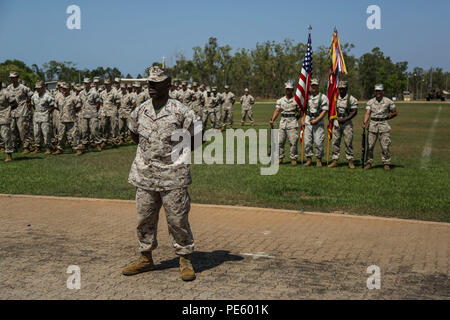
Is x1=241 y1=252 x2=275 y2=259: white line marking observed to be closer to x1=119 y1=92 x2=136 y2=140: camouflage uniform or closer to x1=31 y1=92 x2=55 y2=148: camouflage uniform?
x1=31 y1=92 x2=55 y2=148: camouflage uniform

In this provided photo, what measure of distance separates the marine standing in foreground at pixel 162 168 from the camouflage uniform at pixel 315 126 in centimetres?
821

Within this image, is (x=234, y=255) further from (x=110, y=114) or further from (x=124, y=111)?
(x=124, y=111)

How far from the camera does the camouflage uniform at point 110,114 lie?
19531 mm

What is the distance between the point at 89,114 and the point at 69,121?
125 cm

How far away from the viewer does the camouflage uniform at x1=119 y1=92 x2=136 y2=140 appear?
20.7 meters

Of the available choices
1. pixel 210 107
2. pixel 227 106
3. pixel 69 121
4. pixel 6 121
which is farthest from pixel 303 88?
pixel 227 106

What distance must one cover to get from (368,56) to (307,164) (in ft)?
343

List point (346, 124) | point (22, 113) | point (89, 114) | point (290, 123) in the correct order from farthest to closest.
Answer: point (89, 114) < point (22, 113) < point (290, 123) < point (346, 124)

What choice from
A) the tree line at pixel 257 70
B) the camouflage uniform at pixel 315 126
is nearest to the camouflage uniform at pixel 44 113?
the camouflage uniform at pixel 315 126

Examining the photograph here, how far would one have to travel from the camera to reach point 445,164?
45.1 ft

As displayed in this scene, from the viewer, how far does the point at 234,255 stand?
6152mm

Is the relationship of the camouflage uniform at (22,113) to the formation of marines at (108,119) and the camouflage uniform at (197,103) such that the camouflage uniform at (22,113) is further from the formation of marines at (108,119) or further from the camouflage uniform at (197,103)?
the camouflage uniform at (197,103)
